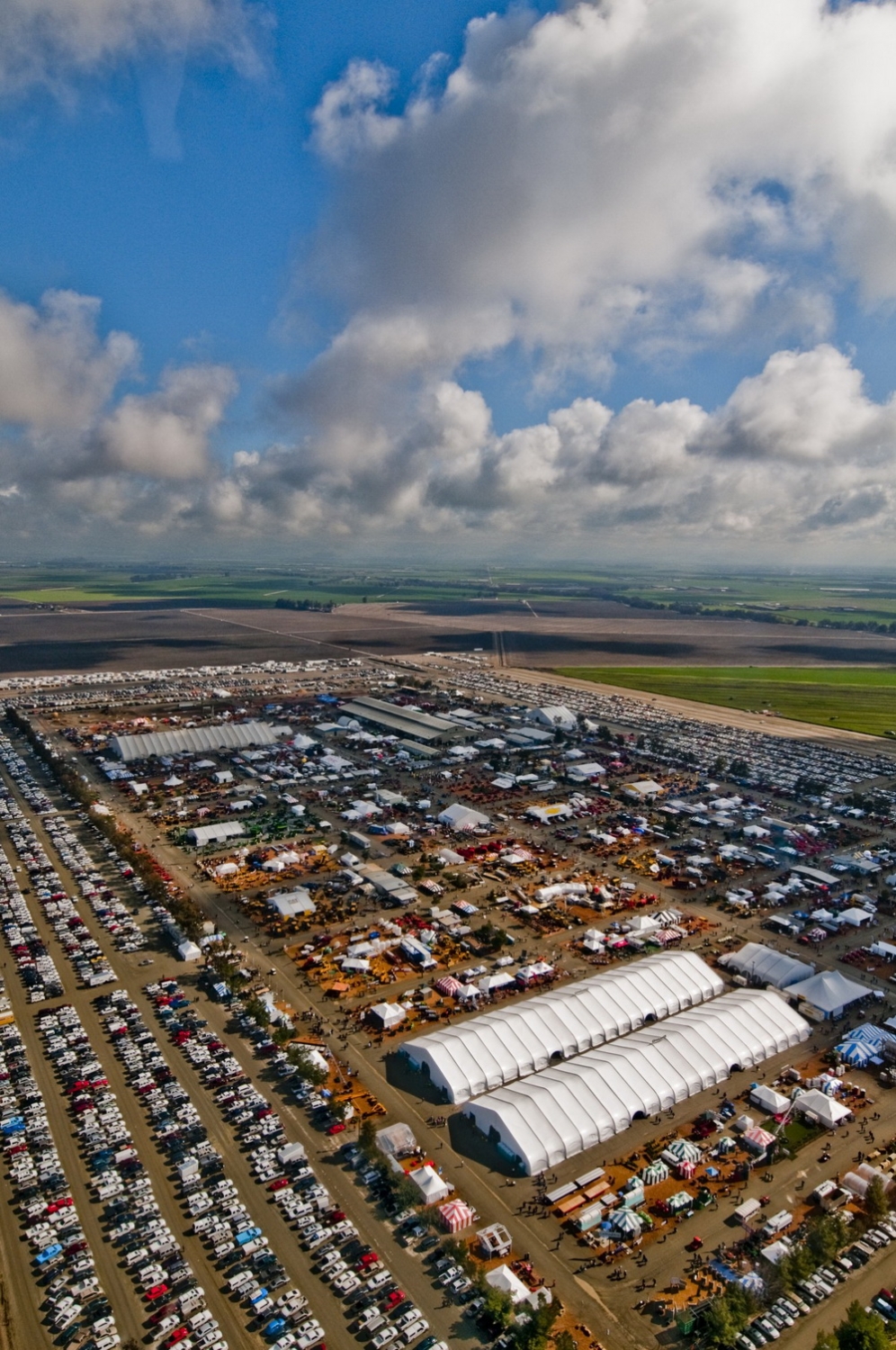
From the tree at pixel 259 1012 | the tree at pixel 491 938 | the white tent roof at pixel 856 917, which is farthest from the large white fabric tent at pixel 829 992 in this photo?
the tree at pixel 259 1012

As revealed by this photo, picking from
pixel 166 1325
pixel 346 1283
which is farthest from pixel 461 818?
pixel 166 1325

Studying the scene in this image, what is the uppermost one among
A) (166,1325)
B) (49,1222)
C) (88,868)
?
(88,868)

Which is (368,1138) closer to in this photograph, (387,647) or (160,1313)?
(160,1313)

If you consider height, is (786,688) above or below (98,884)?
above

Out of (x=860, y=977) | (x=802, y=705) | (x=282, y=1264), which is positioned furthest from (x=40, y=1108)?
(x=802, y=705)

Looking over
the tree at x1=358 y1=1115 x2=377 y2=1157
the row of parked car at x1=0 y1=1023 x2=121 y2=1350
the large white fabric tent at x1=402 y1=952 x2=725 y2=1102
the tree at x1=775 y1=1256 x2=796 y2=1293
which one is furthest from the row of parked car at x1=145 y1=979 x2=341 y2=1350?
the tree at x1=775 y1=1256 x2=796 y2=1293

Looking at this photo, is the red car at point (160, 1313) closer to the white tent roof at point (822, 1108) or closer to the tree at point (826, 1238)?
the tree at point (826, 1238)

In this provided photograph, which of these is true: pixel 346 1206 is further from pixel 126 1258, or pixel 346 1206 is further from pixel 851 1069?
pixel 851 1069

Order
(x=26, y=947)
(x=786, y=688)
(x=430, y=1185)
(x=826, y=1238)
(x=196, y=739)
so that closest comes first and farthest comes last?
(x=826, y=1238) < (x=430, y=1185) < (x=26, y=947) < (x=196, y=739) < (x=786, y=688)

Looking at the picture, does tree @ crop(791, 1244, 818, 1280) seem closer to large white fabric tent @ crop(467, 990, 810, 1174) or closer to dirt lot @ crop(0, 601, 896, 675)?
large white fabric tent @ crop(467, 990, 810, 1174)
